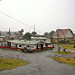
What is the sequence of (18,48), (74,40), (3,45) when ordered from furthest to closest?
(74,40) → (3,45) → (18,48)

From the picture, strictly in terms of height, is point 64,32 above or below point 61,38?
above

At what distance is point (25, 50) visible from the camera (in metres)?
31.6

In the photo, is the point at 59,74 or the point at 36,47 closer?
the point at 59,74

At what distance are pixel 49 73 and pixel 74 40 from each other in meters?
59.8

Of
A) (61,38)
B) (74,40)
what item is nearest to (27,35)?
(61,38)

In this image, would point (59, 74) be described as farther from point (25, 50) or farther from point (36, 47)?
point (36, 47)

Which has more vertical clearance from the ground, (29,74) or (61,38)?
(61,38)

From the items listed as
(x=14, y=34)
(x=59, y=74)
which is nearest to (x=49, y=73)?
(x=59, y=74)

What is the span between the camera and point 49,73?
41.1ft

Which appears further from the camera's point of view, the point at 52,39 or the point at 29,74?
the point at 52,39

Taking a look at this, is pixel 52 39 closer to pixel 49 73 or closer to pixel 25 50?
pixel 25 50

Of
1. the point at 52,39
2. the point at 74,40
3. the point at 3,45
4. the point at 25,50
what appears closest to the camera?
the point at 25,50

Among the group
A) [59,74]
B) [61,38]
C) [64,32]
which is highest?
[64,32]

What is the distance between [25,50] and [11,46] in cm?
1085
